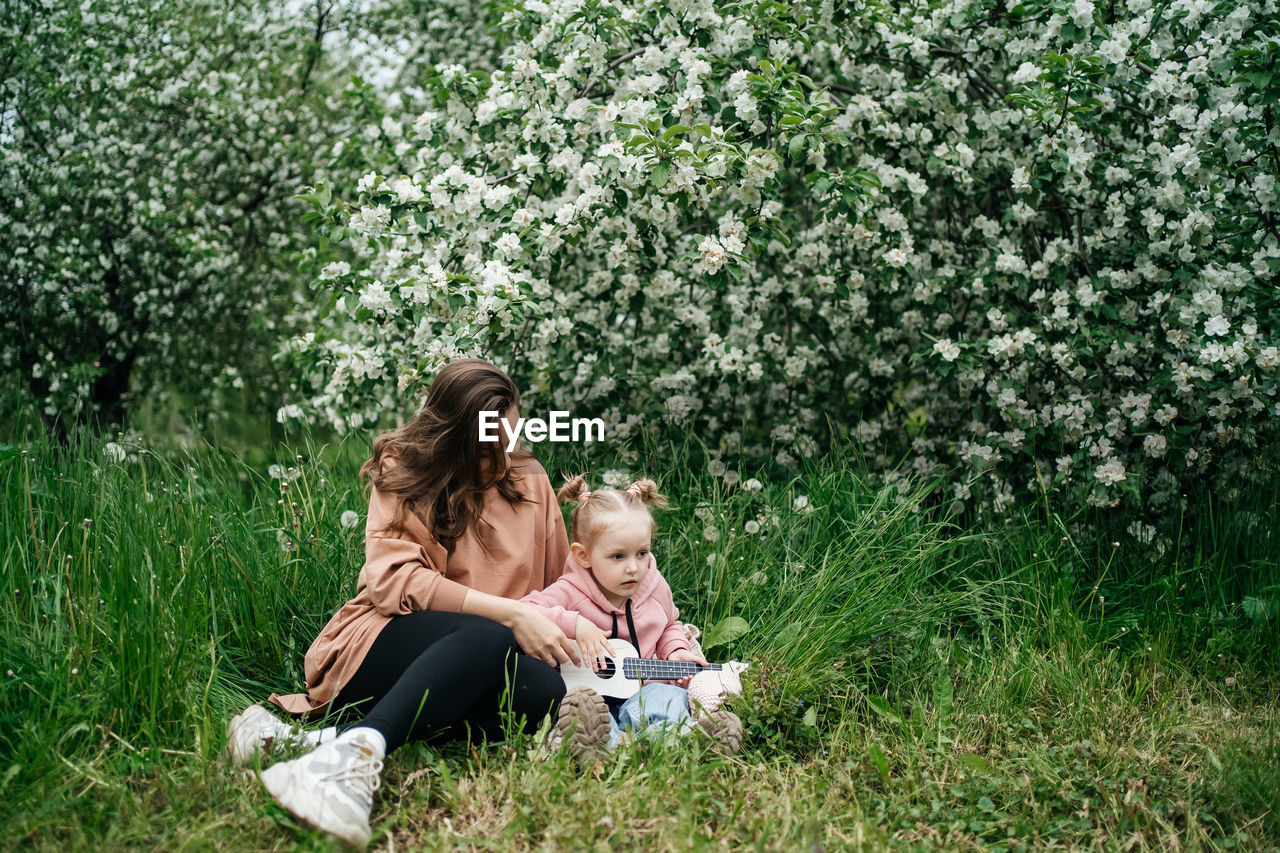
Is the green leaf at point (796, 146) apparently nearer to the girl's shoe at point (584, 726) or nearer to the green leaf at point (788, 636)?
the green leaf at point (788, 636)

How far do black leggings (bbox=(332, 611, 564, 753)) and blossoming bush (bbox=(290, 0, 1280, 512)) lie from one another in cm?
96

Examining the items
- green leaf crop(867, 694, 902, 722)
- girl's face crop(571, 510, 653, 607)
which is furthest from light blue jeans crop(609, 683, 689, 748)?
green leaf crop(867, 694, 902, 722)

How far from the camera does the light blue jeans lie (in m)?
2.50

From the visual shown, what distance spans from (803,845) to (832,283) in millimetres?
2387

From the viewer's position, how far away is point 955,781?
8.23 ft

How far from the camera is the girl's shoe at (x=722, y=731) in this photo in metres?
2.50

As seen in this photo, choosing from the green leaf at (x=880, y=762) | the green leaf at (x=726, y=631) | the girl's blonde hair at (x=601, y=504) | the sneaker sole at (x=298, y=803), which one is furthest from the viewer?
the green leaf at (x=726, y=631)

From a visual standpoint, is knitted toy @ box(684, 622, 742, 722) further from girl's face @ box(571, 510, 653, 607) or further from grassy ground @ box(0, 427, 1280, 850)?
girl's face @ box(571, 510, 653, 607)

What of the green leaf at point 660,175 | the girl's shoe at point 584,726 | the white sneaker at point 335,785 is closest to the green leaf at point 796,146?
the green leaf at point 660,175

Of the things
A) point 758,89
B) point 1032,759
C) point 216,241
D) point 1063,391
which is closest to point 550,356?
point 758,89

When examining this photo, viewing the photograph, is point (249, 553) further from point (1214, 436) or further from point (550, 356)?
point (1214, 436)

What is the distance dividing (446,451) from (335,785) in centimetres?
89

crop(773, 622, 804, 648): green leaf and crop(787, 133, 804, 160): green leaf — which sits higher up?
crop(787, 133, 804, 160): green leaf

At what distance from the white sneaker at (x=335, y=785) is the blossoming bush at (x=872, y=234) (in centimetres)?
129
